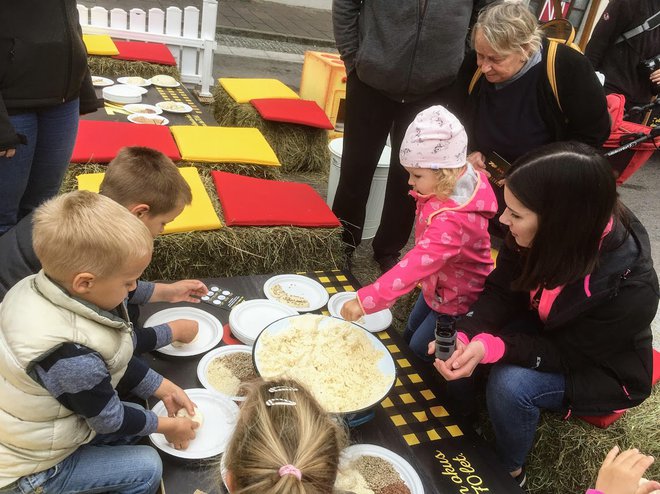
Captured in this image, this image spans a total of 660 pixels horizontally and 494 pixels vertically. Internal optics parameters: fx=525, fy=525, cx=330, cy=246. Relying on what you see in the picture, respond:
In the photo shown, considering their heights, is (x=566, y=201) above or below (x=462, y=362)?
above

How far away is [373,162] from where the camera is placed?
2961 mm

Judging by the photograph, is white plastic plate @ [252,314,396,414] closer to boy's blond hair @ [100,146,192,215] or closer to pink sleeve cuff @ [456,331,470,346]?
pink sleeve cuff @ [456,331,470,346]

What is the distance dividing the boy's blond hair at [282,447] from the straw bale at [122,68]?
4406 mm

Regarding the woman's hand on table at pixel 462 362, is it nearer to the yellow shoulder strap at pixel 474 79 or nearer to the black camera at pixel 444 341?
the black camera at pixel 444 341

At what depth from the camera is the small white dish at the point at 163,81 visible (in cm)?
467

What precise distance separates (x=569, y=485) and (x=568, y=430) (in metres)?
0.24

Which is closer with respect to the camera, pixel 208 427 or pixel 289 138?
pixel 208 427

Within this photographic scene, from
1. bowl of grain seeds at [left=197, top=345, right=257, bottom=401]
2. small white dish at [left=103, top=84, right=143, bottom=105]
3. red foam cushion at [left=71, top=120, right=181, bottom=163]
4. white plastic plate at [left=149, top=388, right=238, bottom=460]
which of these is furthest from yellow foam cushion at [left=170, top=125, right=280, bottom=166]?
white plastic plate at [left=149, top=388, right=238, bottom=460]

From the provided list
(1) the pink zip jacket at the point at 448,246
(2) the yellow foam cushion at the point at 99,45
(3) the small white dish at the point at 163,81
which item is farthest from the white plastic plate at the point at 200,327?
(2) the yellow foam cushion at the point at 99,45

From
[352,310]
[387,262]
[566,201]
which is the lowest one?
[387,262]

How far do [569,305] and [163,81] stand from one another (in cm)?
411

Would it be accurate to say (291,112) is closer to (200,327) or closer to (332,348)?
(200,327)

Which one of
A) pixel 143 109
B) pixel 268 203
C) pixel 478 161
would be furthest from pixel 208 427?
pixel 143 109

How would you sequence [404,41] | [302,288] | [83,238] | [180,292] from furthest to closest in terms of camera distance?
[404,41]
[302,288]
[180,292]
[83,238]
